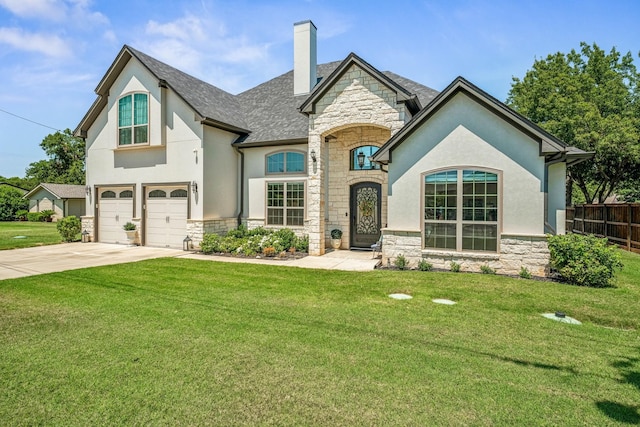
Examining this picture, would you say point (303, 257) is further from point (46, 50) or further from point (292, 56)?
point (46, 50)

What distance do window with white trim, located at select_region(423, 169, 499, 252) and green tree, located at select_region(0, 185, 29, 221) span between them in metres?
45.9

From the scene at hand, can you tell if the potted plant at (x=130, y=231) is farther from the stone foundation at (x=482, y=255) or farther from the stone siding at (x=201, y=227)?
the stone foundation at (x=482, y=255)

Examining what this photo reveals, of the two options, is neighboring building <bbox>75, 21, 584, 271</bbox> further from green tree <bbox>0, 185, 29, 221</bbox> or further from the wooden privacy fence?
green tree <bbox>0, 185, 29, 221</bbox>

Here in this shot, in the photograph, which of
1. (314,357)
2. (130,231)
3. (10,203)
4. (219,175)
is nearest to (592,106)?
(219,175)

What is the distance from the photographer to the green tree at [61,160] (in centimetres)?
5109

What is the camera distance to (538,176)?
29.0 feet

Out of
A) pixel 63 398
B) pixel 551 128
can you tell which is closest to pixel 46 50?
pixel 63 398

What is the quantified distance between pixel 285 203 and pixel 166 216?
5.22 metres

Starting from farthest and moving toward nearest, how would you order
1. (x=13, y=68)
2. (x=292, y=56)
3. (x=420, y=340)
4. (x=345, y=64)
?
(x=13, y=68) → (x=292, y=56) → (x=345, y=64) → (x=420, y=340)

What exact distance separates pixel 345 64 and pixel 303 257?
6.66 metres

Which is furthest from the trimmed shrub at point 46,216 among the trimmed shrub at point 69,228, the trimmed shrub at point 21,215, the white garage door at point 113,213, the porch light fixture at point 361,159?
the porch light fixture at point 361,159

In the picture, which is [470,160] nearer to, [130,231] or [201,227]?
[201,227]

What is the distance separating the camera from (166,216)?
1484 cm

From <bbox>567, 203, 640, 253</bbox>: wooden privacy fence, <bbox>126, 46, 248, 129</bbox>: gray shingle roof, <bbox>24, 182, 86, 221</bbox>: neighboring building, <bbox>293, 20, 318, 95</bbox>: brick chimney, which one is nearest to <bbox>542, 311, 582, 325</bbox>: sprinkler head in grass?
<bbox>567, 203, 640, 253</bbox>: wooden privacy fence
